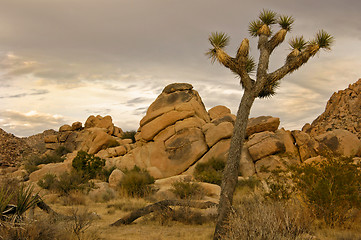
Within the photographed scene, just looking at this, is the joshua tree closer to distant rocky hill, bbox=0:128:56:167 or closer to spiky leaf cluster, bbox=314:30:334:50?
spiky leaf cluster, bbox=314:30:334:50

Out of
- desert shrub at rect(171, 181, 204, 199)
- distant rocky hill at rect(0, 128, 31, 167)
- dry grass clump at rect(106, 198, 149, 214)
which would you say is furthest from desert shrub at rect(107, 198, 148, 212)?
distant rocky hill at rect(0, 128, 31, 167)

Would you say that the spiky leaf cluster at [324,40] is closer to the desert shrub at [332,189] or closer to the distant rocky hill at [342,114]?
the desert shrub at [332,189]

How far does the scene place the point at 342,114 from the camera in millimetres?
42562

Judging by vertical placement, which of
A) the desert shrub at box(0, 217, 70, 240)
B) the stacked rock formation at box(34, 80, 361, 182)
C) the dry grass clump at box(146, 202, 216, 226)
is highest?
the stacked rock formation at box(34, 80, 361, 182)

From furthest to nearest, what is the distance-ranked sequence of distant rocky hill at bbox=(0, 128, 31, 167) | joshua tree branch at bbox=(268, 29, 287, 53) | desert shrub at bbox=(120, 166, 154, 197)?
distant rocky hill at bbox=(0, 128, 31, 167)
desert shrub at bbox=(120, 166, 154, 197)
joshua tree branch at bbox=(268, 29, 287, 53)

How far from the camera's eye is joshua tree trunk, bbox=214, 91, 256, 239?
26.9 feet

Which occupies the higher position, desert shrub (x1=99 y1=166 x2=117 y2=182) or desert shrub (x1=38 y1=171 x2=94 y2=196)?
desert shrub (x1=99 y1=166 x2=117 y2=182)

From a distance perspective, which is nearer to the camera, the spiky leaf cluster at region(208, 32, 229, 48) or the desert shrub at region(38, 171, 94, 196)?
the spiky leaf cluster at region(208, 32, 229, 48)

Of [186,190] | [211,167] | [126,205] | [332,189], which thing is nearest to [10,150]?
[211,167]

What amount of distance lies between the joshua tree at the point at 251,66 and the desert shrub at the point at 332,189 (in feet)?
8.85

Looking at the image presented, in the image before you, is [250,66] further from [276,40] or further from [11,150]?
[11,150]

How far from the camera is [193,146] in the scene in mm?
24734

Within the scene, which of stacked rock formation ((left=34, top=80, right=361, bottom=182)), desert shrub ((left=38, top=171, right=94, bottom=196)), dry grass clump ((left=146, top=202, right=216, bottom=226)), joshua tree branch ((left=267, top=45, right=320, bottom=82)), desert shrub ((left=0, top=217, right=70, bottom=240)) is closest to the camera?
desert shrub ((left=0, top=217, right=70, bottom=240))

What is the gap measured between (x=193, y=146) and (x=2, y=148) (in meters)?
32.9
